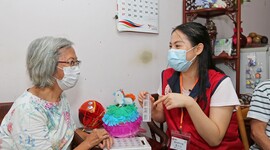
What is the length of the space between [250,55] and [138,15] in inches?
46.7

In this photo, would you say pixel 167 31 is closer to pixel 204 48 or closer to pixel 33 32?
pixel 204 48

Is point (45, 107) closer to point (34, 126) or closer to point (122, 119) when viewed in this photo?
point (34, 126)

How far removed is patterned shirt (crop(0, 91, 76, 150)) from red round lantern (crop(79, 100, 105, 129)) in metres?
0.31

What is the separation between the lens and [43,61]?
120cm

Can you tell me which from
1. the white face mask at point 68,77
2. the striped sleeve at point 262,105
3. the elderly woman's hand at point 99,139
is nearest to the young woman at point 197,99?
the striped sleeve at point 262,105

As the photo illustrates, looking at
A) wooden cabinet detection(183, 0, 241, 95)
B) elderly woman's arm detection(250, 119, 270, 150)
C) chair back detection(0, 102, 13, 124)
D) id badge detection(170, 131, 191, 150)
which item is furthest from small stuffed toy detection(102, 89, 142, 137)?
wooden cabinet detection(183, 0, 241, 95)

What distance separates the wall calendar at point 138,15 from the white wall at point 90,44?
51mm

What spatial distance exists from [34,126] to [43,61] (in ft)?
1.02

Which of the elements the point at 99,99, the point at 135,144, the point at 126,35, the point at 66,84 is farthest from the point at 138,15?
the point at 135,144

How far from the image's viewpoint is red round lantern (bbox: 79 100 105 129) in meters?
1.66

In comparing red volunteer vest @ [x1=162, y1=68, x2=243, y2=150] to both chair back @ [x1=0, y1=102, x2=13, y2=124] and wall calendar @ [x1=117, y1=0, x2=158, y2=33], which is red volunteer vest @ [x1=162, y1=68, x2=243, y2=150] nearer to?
wall calendar @ [x1=117, y1=0, x2=158, y2=33]

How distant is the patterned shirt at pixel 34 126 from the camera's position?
3.72ft

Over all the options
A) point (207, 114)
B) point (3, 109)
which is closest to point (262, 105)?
point (207, 114)

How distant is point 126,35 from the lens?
77.4 inches
